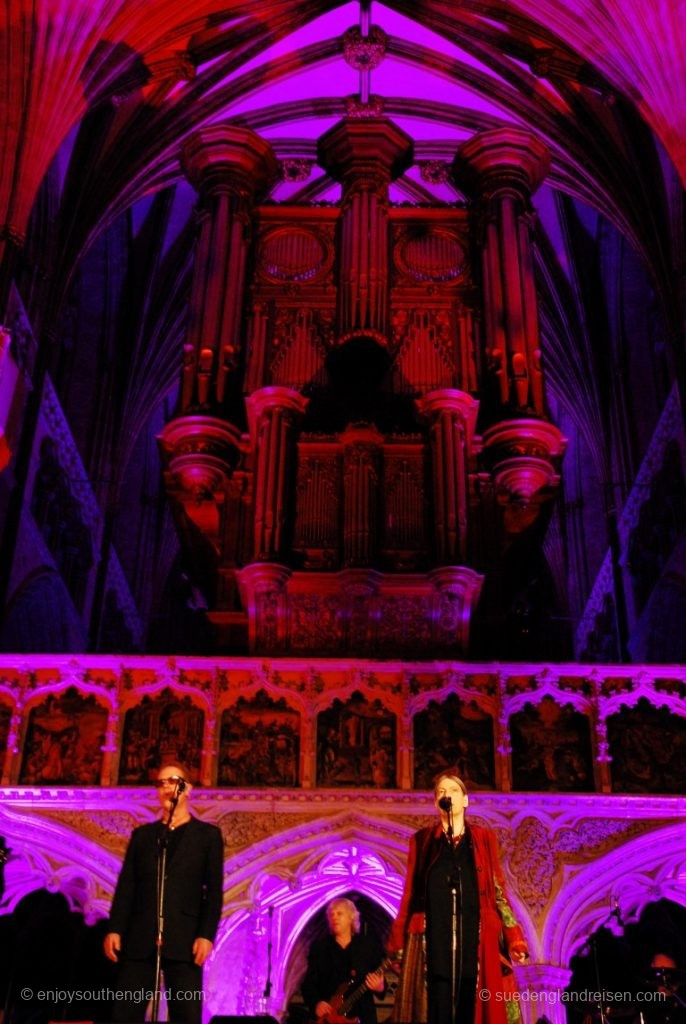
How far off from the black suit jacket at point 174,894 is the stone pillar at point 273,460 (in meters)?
6.89

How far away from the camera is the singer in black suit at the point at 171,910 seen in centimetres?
537

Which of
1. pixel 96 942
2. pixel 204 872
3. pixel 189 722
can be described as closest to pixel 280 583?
pixel 189 722

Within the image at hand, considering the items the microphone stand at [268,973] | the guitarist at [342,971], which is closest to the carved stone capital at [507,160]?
the microphone stand at [268,973]

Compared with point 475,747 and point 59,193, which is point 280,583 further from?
point 59,193

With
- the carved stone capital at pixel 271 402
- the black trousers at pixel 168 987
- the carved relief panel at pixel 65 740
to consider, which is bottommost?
the black trousers at pixel 168 987

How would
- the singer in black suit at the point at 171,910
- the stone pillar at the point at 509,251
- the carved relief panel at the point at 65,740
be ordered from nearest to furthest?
the singer in black suit at the point at 171,910, the carved relief panel at the point at 65,740, the stone pillar at the point at 509,251

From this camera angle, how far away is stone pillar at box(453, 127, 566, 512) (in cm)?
1384

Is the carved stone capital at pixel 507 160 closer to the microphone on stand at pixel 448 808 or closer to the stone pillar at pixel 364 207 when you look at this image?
the stone pillar at pixel 364 207

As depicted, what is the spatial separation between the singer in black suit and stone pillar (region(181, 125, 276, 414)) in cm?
898

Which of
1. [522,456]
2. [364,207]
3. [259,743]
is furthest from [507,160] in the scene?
[259,743]

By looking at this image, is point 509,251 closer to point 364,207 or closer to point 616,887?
point 364,207

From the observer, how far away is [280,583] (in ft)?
40.4

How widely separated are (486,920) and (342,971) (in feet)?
6.92

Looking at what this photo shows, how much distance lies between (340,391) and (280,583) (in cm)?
353
